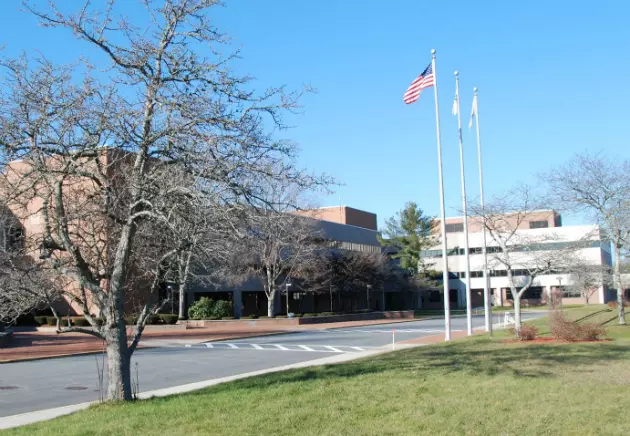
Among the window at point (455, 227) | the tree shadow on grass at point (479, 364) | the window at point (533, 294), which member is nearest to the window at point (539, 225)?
the window at point (533, 294)

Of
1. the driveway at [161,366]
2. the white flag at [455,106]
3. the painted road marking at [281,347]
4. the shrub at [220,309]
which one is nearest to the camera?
the driveway at [161,366]

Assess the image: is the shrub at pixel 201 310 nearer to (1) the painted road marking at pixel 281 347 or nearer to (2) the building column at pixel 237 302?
(2) the building column at pixel 237 302

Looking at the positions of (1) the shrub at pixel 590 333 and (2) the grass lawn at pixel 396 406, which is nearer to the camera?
(2) the grass lawn at pixel 396 406

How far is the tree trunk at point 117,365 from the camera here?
10664 mm

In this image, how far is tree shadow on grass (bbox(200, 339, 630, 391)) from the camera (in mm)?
12797

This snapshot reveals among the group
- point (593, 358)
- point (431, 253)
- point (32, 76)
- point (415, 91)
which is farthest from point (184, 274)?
point (431, 253)

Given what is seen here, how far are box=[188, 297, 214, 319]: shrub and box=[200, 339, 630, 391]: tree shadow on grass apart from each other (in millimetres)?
29862

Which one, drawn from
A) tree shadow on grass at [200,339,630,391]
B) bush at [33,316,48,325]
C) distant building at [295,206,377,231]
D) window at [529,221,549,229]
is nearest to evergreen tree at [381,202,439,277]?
distant building at [295,206,377,231]

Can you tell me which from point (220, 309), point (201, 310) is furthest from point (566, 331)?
point (201, 310)

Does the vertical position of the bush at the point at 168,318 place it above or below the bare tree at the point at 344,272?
below

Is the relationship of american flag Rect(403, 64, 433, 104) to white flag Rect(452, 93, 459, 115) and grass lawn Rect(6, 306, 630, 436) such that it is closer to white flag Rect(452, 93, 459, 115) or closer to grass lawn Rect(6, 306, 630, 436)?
white flag Rect(452, 93, 459, 115)

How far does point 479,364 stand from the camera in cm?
1416

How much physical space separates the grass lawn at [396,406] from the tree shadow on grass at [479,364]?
0.06 metres

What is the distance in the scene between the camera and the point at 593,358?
15.1m
